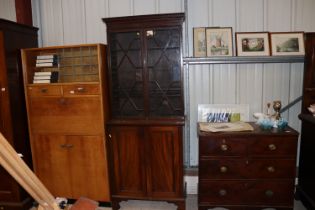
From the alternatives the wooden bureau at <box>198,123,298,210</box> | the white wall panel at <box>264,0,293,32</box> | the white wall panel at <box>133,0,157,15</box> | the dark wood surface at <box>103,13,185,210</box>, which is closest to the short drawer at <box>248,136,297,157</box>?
the wooden bureau at <box>198,123,298,210</box>

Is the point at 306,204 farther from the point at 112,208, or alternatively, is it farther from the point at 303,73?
the point at 112,208

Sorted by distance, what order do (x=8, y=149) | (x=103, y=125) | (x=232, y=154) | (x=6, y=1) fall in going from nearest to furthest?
(x=8, y=149)
(x=232, y=154)
(x=103, y=125)
(x=6, y=1)

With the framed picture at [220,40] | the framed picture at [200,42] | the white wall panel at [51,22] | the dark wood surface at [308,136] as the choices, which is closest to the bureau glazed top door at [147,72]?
the framed picture at [200,42]

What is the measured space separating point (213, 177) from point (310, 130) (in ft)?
3.29

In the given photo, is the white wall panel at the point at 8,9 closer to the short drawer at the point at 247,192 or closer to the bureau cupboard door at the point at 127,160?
the bureau cupboard door at the point at 127,160

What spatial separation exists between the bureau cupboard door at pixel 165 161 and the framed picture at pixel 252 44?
1101 mm

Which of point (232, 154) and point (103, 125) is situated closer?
point (232, 154)

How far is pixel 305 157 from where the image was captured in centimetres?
233

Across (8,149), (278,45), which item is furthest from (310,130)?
(8,149)

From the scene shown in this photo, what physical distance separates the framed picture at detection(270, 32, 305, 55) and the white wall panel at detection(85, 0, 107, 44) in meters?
1.86

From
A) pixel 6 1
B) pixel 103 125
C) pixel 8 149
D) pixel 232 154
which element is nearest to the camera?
pixel 8 149

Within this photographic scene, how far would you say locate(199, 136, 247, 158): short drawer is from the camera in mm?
2215

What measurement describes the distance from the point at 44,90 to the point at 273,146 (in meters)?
2.28

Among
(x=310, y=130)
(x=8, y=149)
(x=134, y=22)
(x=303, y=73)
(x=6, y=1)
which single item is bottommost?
(x=310, y=130)
